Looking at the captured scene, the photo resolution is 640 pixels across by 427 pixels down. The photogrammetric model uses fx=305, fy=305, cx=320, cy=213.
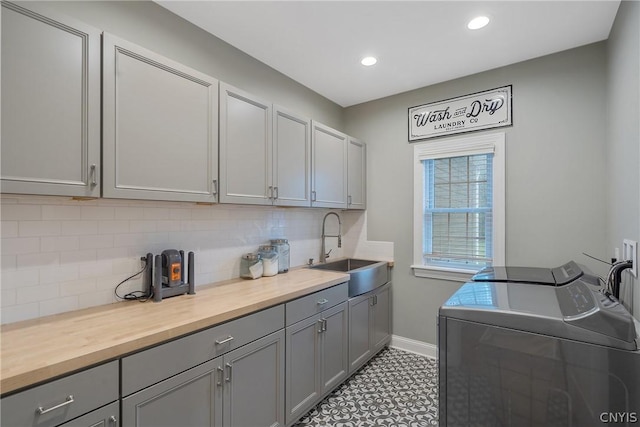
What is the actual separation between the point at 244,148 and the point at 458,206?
7.01 feet

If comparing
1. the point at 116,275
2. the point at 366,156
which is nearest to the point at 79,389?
the point at 116,275

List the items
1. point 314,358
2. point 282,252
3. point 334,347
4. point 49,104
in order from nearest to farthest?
point 49,104, point 314,358, point 334,347, point 282,252

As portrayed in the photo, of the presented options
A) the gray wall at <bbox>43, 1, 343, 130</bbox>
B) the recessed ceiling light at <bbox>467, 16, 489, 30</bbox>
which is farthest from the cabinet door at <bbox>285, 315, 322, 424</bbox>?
the recessed ceiling light at <bbox>467, 16, 489, 30</bbox>

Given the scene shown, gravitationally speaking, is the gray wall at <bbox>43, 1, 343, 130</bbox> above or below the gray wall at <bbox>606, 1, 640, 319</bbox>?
above

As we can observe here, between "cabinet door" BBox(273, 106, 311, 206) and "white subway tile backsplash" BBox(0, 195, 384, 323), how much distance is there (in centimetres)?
44

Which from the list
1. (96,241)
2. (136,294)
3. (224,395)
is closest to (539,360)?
(224,395)

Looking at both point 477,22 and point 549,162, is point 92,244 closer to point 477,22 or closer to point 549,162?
point 477,22

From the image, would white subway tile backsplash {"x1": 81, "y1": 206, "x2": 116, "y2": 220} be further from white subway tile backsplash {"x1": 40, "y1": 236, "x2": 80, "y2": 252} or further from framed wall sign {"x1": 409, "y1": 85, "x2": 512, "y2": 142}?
framed wall sign {"x1": 409, "y1": 85, "x2": 512, "y2": 142}

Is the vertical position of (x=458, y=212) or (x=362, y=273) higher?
(x=458, y=212)

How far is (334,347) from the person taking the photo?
241 centimetres

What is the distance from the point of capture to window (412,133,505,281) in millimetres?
2781

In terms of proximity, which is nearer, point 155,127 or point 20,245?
point 20,245

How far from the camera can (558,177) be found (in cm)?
250

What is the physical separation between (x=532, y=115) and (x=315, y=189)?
77.7 inches
